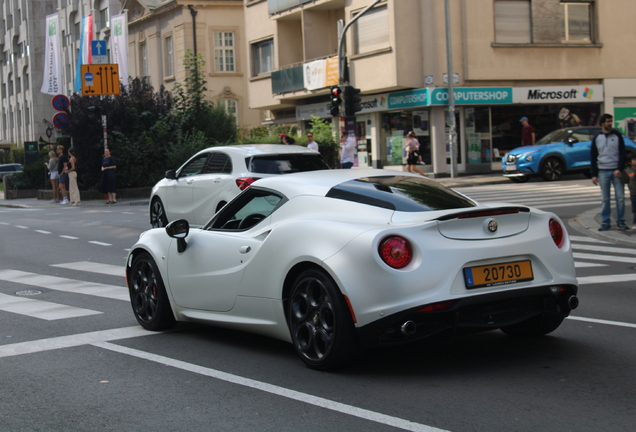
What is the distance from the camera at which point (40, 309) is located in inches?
325

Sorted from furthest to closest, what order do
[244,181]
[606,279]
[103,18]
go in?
[103,18] → [244,181] → [606,279]

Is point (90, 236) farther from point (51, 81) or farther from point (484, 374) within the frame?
point (51, 81)

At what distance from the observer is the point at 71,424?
14.5ft

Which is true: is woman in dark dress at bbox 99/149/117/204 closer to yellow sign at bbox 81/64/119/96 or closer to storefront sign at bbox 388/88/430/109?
yellow sign at bbox 81/64/119/96

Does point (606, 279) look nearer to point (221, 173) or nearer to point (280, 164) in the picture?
point (280, 164)

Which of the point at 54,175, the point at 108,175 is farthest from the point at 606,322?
the point at 54,175

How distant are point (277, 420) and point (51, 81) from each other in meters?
56.7

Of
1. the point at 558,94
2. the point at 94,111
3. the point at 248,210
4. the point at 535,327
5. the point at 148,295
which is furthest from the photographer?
the point at 558,94

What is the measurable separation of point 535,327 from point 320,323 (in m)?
1.76

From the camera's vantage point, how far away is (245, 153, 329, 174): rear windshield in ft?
43.0

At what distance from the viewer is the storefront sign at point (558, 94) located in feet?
109

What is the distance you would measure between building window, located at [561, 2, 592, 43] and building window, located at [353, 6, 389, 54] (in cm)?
759

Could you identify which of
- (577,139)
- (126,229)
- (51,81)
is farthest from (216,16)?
(126,229)

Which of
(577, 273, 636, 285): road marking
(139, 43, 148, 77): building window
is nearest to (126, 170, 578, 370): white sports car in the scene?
(577, 273, 636, 285): road marking
